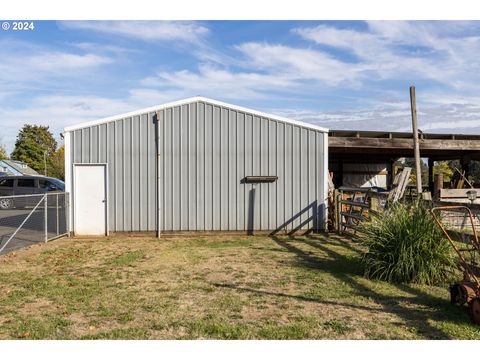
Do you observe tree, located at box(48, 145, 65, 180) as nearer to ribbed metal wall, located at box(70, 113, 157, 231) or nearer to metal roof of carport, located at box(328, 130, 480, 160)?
ribbed metal wall, located at box(70, 113, 157, 231)

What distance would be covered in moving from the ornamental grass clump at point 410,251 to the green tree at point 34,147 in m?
57.8

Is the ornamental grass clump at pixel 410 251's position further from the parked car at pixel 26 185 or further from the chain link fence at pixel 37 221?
the parked car at pixel 26 185

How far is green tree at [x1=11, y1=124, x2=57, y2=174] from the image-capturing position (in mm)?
61156

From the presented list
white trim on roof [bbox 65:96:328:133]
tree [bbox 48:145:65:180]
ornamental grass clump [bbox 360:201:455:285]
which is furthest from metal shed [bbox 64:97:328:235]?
tree [bbox 48:145:65:180]

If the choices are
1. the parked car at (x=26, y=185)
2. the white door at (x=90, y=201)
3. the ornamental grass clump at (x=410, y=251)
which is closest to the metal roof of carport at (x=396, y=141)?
the ornamental grass clump at (x=410, y=251)

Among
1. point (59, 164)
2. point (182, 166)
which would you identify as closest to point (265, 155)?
point (182, 166)

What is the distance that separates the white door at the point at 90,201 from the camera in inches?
460

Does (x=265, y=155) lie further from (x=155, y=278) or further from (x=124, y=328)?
(x=124, y=328)

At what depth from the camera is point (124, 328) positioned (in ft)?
14.1

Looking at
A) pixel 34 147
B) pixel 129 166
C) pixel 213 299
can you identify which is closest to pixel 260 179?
pixel 129 166

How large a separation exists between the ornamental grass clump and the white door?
8.03 m

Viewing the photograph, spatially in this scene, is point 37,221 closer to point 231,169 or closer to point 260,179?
point 231,169

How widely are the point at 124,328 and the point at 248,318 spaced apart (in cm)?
138

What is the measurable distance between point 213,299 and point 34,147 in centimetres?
6555
